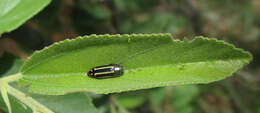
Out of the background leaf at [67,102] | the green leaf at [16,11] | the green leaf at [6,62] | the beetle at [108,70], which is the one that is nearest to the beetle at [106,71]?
the beetle at [108,70]

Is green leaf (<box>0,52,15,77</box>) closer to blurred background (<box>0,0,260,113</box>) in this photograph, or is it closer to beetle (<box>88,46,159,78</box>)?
blurred background (<box>0,0,260,113</box>)

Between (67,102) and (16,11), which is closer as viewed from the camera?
(16,11)

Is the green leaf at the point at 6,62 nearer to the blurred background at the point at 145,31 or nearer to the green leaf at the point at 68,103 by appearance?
the blurred background at the point at 145,31

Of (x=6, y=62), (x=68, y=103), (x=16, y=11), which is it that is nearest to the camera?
(x=16, y=11)

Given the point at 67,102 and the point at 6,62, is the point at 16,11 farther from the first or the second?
the point at 67,102

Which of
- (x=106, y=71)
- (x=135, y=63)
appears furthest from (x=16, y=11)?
(x=135, y=63)

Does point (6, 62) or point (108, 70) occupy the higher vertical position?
point (6, 62)
